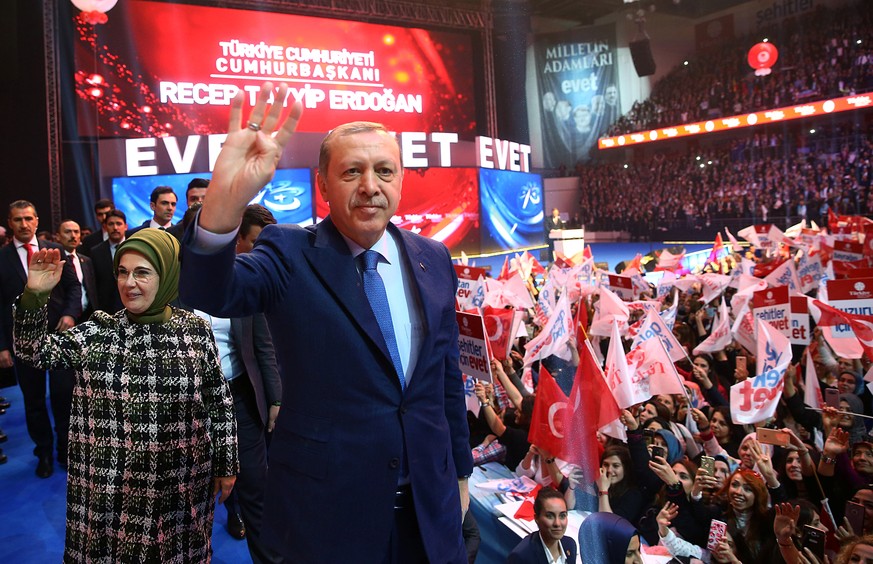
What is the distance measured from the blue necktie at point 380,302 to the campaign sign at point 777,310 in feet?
13.6

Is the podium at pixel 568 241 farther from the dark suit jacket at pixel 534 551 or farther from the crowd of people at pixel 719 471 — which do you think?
the dark suit jacket at pixel 534 551

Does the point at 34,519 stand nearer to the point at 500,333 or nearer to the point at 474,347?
the point at 474,347

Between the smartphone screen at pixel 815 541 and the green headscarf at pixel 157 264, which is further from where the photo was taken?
the smartphone screen at pixel 815 541

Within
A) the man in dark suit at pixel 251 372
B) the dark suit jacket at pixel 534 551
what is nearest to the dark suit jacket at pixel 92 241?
the man in dark suit at pixel 251 372

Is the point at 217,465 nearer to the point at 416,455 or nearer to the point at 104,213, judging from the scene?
the point at 416,455

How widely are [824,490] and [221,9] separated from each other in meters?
15.3

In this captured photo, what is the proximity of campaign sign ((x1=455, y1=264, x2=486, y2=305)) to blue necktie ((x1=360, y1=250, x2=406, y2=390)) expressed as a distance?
5.06 metres

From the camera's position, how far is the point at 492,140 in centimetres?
1786

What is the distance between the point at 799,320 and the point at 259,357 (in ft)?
12.8

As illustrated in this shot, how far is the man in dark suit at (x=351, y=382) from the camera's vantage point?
1.34 meters

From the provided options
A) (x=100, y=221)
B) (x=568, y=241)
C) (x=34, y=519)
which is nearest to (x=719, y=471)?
(x=34, y=519)

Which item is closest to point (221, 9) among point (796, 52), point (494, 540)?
point (494, 540)

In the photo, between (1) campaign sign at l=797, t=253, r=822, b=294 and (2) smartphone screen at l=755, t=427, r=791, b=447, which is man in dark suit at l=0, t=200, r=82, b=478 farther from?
(1) campaign sign at l=797, t=253, r=822, b=294

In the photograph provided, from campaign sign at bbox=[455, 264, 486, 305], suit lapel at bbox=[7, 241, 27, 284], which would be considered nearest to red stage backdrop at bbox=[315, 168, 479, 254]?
campaign sign at bbox=[455, 264, 486, 305]
